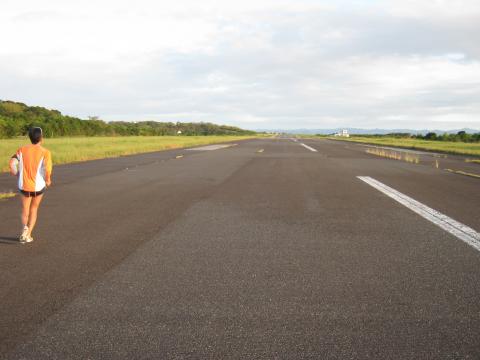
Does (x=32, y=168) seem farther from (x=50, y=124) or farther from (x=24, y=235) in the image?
(x=50, y=124)

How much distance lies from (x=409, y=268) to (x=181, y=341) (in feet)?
8.95

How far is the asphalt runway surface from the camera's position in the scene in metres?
2.86

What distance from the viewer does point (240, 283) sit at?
157 inches

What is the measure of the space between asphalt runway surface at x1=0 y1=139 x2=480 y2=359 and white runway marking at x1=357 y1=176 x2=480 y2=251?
3.0 inches

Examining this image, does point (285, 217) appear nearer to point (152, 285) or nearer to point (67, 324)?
point (152, 285)

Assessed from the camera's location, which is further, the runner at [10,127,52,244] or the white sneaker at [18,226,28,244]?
the white sneaker at [18,226,28,244]

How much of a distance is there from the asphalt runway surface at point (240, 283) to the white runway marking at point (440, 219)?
0.25 ft

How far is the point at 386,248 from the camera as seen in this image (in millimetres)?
5266

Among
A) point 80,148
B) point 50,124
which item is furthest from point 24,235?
point 50,124

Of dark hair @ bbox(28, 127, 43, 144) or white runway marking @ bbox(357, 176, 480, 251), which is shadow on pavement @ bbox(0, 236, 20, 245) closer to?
dark hair @ bbox(28, 127, 43, 144)

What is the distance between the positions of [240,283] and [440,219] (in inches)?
183

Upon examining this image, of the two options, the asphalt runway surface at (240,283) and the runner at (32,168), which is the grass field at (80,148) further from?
the asphalt runway surface at (240,283)

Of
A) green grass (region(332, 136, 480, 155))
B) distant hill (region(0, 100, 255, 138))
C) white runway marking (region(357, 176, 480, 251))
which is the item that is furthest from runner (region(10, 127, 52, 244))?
distant hill (region(0, 100, 255, 138))

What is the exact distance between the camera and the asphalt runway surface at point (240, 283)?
286 cm
